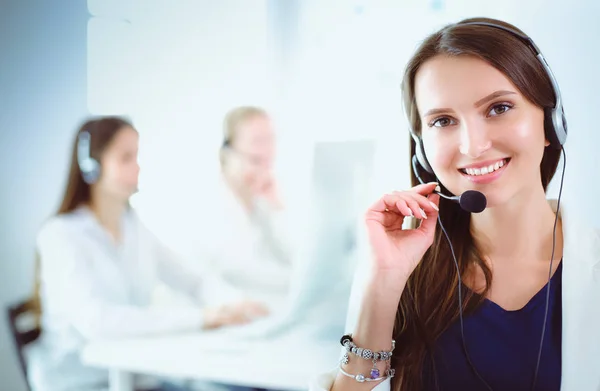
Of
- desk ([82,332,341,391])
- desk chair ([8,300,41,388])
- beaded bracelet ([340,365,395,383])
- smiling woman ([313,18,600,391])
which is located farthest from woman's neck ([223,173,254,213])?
desk chair ([8,300,41,388])

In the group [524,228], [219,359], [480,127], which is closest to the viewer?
[480,127]

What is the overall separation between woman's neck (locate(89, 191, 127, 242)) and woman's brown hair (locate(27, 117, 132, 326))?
0.02 m

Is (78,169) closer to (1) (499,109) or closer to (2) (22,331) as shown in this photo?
(2) (22,331)

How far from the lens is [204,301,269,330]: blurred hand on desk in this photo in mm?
1418

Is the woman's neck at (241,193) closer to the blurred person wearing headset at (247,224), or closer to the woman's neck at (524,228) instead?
the blurred person wearing headset at (247,224)

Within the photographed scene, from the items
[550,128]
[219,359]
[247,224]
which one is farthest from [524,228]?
[219,359]

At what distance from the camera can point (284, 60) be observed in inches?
54.0

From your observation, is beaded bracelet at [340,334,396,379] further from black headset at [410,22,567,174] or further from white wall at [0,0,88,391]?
white wall at [0,0,88,391]

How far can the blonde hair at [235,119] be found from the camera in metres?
1.42

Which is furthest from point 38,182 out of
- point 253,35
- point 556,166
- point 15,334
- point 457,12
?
point 556,166

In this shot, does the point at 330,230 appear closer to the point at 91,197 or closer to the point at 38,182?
the point at 91,197

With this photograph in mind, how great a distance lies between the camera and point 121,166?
4.96ft

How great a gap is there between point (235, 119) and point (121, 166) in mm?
349

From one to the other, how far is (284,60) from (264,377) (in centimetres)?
78
